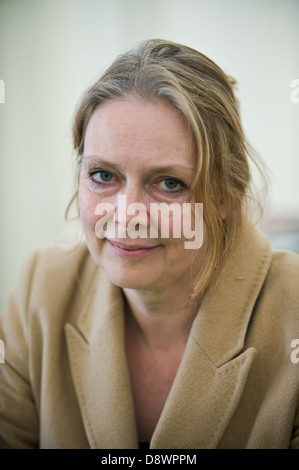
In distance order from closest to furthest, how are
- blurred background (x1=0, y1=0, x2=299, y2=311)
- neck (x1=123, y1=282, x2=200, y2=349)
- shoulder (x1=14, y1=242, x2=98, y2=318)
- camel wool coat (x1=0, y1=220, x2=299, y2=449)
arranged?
camel wool coat (x1=0, y1=220, x2=299, y2=449) < neck (x1=123, y1=282, x2=200, y2=349) < shoulder (x1=14, y1=242, x2=98, y2=318) < blurred background (x1=0, y1=0, x2=299, y2=311)

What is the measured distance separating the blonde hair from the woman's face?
3cm

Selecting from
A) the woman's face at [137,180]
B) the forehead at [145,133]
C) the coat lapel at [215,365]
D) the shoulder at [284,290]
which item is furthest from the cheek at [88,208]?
the shoulder at [284,290]

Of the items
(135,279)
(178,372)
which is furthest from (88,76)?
(178,372)

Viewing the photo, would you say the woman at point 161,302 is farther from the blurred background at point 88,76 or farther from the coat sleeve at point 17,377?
the blurred background at point 88,76

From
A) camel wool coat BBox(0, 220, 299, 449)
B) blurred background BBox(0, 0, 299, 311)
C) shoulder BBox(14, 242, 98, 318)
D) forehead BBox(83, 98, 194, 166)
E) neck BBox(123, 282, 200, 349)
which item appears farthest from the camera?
blurred background BBox(0, 0, 299, 311)

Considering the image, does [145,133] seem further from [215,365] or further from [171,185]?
[215,365]

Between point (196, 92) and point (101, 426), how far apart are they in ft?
2.62

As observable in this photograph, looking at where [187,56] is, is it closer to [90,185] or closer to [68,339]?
[90,185]

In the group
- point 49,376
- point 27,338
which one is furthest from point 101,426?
point 27,338

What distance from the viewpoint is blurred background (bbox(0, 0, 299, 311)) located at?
1.75 m

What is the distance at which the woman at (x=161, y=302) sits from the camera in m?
0.94

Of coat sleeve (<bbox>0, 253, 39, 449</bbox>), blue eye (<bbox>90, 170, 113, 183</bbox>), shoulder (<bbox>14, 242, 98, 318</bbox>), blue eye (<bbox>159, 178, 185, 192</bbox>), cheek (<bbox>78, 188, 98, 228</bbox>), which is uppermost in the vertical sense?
blue eye (<bbox>90, 170, 113, 183</bbox>)

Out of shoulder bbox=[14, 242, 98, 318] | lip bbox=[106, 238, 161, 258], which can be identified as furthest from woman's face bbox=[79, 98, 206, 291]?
shoulder bbox=[14, 242, 98, 318]

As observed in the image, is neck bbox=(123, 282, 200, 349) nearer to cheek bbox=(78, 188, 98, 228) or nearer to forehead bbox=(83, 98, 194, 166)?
cheek bbox=(78, 188, 98, 228)
